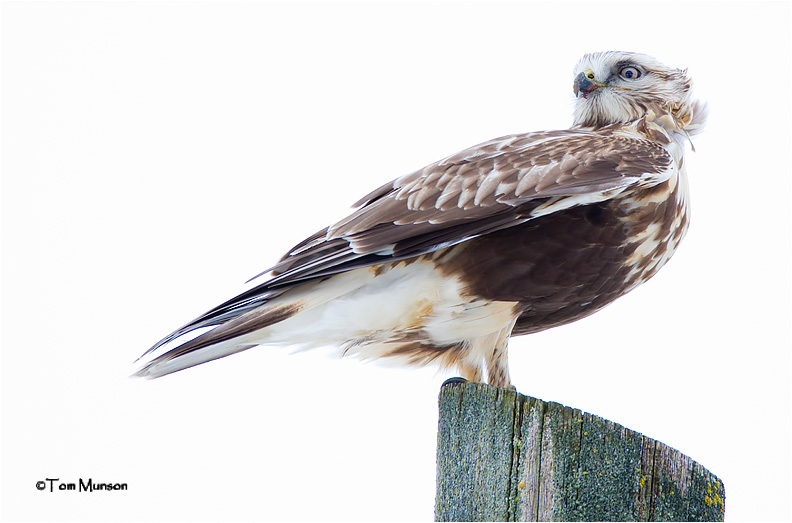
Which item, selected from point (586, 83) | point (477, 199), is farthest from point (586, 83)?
point (477, 199)

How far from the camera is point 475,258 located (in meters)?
3.72

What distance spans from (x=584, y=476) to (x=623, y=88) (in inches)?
102

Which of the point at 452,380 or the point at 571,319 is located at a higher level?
the point at 571,319

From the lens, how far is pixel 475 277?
12.3 ft

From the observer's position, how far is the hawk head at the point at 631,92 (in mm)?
4648

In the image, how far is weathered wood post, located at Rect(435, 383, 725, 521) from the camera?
271 cm

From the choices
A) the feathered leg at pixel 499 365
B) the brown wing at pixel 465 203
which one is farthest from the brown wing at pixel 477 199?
the feathered leg at pixel 499 365

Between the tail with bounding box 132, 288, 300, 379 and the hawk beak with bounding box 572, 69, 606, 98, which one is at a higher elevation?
the hawk beak with bounding box 572, 69, 606, 98

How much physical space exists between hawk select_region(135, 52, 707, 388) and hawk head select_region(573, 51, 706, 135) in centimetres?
54

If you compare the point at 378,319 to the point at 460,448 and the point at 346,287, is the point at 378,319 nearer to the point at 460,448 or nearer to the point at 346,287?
the point at 346,287

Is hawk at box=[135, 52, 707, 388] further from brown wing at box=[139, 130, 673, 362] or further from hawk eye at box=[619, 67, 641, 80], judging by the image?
hawk eye at box=[619, 67, 641, 80]

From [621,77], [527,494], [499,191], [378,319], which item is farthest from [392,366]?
[621,77]

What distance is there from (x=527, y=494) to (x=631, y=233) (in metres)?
1.45

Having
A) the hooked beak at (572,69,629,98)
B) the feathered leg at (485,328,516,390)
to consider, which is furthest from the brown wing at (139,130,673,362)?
the hooked beak at (572,69,629,98)
